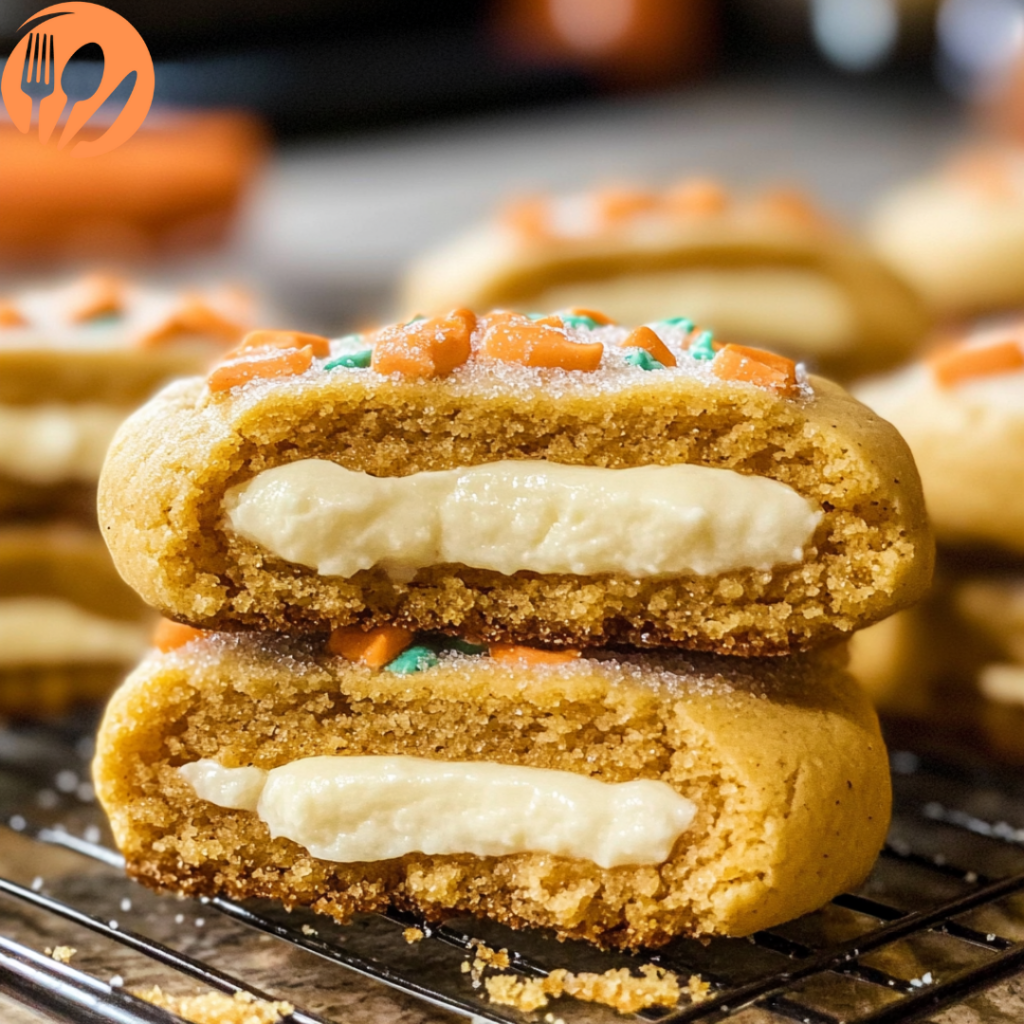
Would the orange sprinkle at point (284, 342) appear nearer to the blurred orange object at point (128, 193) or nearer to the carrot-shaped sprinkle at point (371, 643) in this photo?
the carrot-shaped sprinkle at point (371, 643)

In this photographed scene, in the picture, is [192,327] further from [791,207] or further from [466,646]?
[791,207]

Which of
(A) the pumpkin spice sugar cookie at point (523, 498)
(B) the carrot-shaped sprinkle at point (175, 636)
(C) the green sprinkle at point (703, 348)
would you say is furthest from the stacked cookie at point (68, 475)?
(C) the green sprinkle at point (703, 348)

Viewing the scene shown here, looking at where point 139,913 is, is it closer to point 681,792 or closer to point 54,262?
point 681,792

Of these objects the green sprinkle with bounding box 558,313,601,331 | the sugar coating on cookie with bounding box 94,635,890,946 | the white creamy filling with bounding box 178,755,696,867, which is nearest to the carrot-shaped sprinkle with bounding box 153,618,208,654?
the sugar coating on cookie with bounding box 94,635,890,946

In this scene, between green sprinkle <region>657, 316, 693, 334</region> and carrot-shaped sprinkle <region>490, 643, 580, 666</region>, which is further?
green sprinkle <region>657, 316, 693, 334</region>

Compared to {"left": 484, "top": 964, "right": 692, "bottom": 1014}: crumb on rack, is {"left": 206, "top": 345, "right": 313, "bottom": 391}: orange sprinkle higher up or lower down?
higher up

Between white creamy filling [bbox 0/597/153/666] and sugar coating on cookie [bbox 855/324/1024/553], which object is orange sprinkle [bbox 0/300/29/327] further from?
sugar coating on cookie [bbox 855/324/1024/553]
